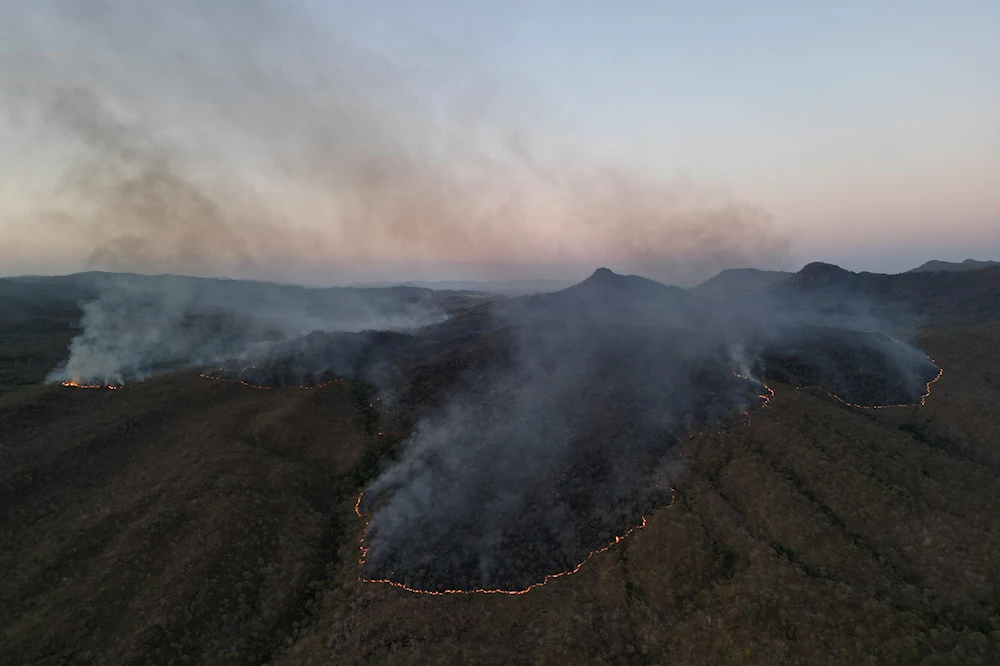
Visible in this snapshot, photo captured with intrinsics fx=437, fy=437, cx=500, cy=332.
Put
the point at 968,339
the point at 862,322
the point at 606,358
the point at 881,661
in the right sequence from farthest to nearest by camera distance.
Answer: the point at 862,322, the point at 968,339, the point at 606,358, the point at 881,661

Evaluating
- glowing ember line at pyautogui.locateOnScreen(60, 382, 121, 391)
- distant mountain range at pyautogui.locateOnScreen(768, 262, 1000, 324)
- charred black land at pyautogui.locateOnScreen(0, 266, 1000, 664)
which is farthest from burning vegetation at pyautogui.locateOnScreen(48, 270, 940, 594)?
distant mountain range at pyautogui.locateOnScreen(768, 262, 1000, 324)

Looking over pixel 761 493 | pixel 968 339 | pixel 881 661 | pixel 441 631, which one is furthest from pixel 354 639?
pixel 968 339

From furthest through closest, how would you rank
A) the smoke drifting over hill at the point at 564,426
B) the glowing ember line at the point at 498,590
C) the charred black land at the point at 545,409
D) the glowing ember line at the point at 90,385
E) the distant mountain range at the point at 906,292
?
the distant mountain range at the point at 906,292 → the glowing ember line at the point at 90,385 → the charred black land at the point at 545,409 → the smoke drifting over hill at the point at 564,426 → the glowing ember line at the point at 498,590

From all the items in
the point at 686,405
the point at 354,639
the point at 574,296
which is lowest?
the point at 354,639

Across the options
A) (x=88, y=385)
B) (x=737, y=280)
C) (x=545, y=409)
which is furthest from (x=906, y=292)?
(x=88, y=385)

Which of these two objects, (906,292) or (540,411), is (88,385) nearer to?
(540,411)

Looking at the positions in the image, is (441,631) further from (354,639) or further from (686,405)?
(686,405)

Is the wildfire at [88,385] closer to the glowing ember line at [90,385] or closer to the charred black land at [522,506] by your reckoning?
the glowing ember line at [90,385]

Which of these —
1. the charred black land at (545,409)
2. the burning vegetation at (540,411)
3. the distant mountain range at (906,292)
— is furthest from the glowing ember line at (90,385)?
the distant mountain range at (906,292)
